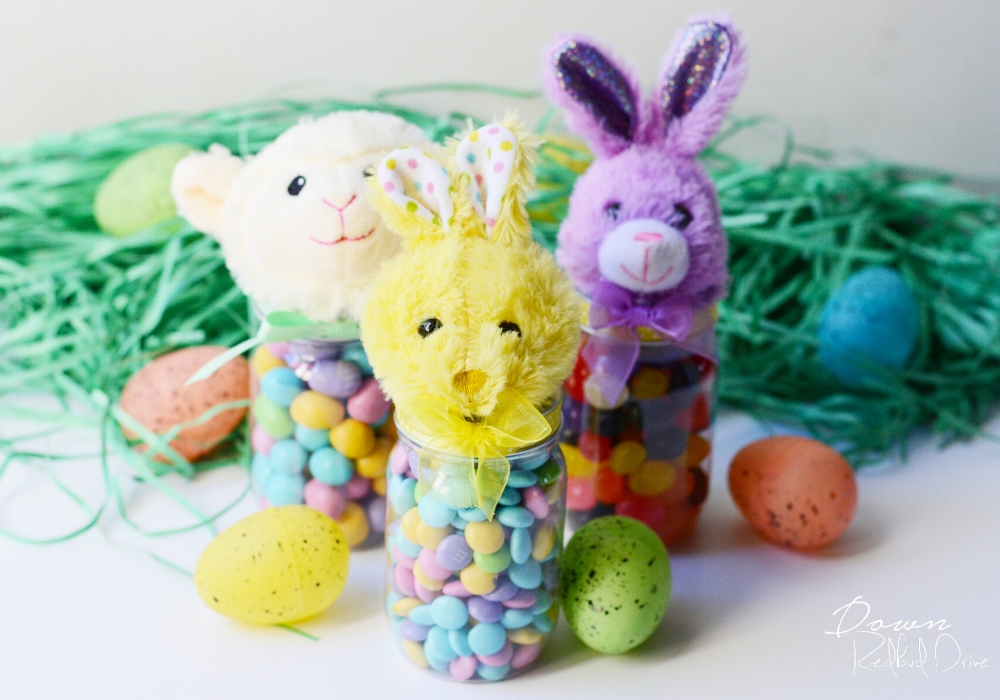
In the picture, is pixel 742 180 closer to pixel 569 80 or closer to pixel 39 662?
pixel 569 80

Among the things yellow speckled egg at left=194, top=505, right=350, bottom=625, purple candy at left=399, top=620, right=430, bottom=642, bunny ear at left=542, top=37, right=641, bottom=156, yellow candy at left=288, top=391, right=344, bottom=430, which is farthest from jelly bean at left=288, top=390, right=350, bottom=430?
bunny ear at left=542, top=37, right=641, bottom=156

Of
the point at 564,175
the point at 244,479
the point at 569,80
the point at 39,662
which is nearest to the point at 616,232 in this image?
the point at 569,80

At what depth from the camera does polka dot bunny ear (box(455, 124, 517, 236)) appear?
A: 2.52 ft

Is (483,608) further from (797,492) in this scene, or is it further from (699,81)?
(699,81)

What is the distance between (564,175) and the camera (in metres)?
1.27

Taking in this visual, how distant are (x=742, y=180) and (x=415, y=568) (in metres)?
0.73

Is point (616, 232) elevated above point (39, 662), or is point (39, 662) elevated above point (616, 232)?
point (616, 232)

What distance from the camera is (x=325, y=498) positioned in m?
0.95

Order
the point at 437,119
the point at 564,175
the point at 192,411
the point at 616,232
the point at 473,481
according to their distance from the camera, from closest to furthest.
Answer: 1. the point at 473,481
2. the point at 616,232
3. the point at 192,411
4. the point at 564,175
5. the point at 437,119

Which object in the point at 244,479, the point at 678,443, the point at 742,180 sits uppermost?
the point at 742,180

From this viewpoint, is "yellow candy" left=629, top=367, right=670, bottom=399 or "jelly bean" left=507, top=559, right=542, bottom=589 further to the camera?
"yellow candy" left=629, top=367, right=670, bottom=399

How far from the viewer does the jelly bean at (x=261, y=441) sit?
3.25 ft

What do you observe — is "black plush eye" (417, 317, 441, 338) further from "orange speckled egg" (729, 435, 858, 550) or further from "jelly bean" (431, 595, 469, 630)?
"orange speckled egg" (729, 435, 858, 550)

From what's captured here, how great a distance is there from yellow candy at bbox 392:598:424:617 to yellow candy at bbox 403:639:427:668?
0.08 ft
